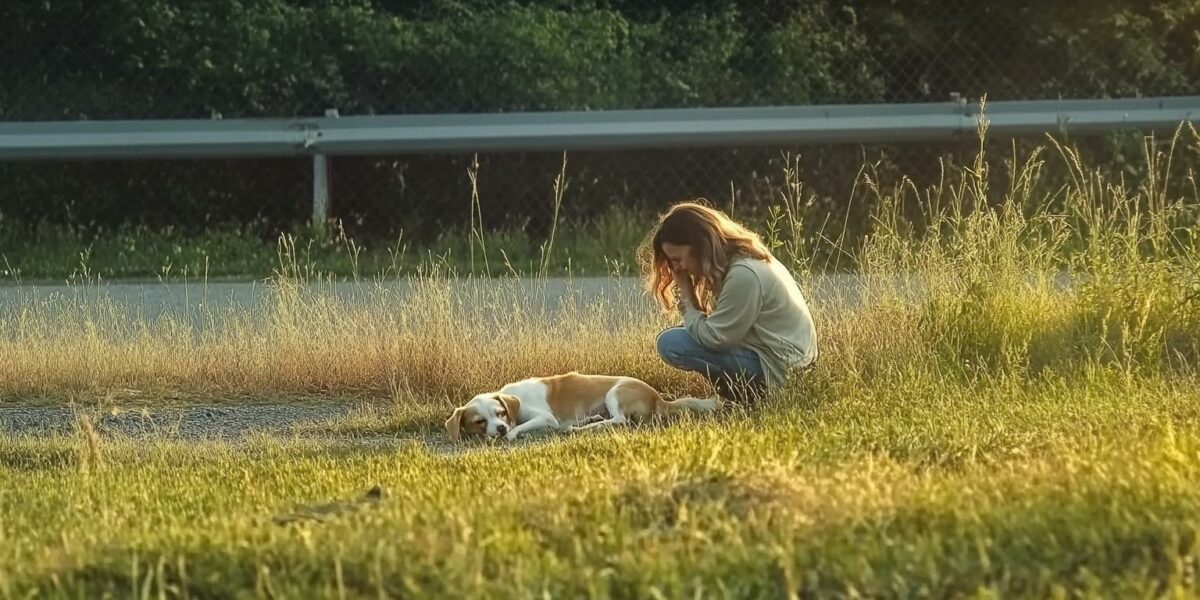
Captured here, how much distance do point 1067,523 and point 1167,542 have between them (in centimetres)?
24

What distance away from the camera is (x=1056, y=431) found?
201 inches

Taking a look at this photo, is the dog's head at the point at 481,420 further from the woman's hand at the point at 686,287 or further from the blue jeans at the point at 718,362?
the woman's hand at the point at 686,287

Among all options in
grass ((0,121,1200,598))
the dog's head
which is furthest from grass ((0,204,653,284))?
the dog's head

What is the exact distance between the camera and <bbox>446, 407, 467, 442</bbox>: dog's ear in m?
6.73

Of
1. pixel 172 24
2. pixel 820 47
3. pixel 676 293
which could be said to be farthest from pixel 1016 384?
pixel 172 24

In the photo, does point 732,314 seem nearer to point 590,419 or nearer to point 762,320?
point 762,320

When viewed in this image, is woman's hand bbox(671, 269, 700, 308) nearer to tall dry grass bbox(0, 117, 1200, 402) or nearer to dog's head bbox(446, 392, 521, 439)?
tall dry grass bbox(0, 117, 1200, 402)

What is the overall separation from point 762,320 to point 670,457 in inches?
86.2

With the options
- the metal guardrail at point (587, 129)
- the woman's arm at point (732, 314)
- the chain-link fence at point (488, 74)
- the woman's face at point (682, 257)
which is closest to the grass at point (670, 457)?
the woman's arm at point (732, 314)

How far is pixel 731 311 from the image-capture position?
6969mm

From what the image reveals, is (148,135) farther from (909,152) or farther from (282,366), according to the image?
(909,152)

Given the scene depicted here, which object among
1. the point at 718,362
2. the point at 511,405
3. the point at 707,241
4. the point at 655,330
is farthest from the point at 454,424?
the point at 655,330

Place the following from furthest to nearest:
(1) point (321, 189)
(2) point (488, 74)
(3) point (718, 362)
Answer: (2) point (488, 74) → (1) point (321, 189) → (3) point (718, 362)

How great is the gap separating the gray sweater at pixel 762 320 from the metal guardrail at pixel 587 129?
5633 millimetres
